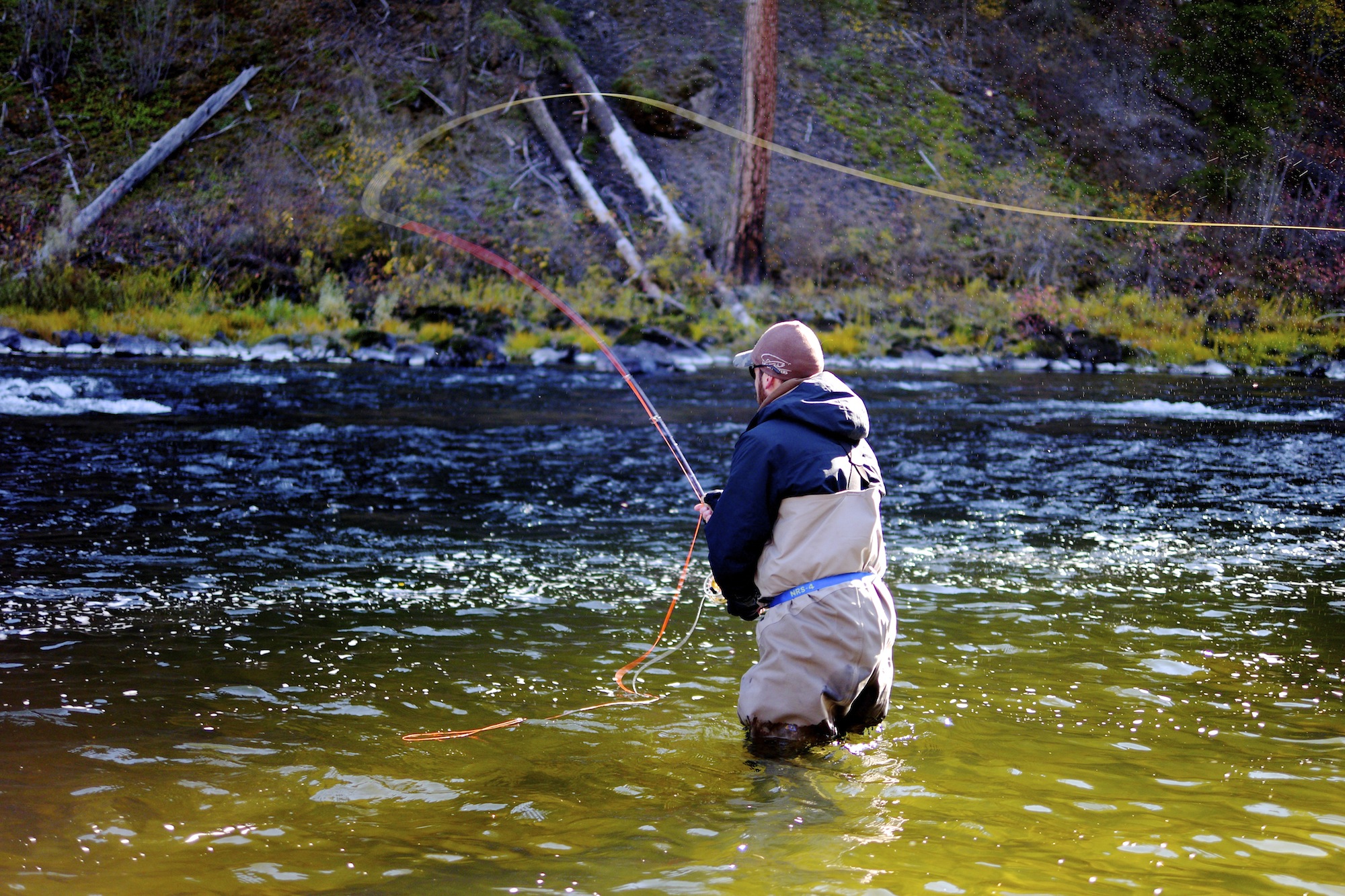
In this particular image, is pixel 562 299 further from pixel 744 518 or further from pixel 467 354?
pixel 744 518

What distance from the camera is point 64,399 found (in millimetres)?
12531

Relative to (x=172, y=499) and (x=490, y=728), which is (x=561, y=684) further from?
(x=172, y=499)

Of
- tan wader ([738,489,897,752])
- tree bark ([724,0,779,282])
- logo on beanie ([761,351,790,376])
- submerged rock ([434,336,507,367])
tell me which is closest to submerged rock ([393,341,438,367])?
submerged rock ([434,336,507,367])

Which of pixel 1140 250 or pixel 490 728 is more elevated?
pixel 1140 250

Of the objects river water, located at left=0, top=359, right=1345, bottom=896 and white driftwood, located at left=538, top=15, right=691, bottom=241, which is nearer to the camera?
river water, located at left=0, top=359, right=1345, bottom=896

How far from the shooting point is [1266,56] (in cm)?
2391

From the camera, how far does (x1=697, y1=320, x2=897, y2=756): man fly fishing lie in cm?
367

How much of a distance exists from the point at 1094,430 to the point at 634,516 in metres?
6.89

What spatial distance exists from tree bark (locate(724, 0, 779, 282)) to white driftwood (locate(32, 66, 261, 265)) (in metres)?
11.5

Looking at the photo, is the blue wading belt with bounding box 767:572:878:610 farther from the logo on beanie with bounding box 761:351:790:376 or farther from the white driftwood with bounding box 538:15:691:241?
the white driftwood with bounding box 538:15:691:241

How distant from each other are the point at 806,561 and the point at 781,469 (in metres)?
0.31

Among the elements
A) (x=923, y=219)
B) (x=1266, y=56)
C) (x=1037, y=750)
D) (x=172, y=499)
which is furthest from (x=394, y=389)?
(x=1266, y=56)

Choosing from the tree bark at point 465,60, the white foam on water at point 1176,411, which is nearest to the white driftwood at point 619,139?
the tree bark at point 465,60

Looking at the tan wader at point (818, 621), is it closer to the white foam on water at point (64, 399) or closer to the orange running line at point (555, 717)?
the orange running line at point (555, 717)
